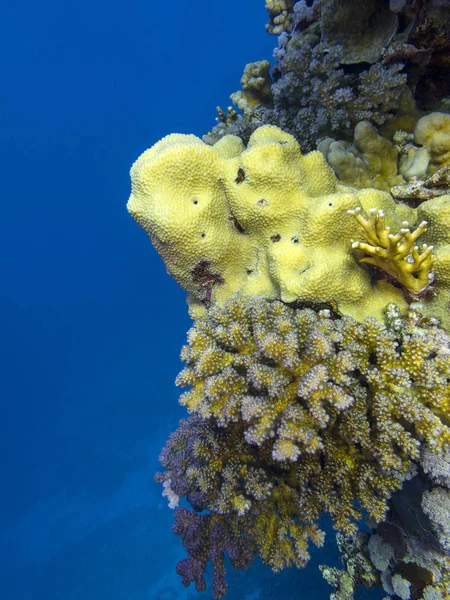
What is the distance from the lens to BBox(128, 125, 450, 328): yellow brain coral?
289 centimetres

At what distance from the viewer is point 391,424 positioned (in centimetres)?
255

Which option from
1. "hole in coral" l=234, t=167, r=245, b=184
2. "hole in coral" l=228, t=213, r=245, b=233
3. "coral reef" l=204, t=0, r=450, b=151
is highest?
"coral reef" l=204, t=0, r=450, b=151

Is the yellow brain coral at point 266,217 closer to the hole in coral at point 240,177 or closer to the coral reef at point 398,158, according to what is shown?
the hole in coral at point 240,177

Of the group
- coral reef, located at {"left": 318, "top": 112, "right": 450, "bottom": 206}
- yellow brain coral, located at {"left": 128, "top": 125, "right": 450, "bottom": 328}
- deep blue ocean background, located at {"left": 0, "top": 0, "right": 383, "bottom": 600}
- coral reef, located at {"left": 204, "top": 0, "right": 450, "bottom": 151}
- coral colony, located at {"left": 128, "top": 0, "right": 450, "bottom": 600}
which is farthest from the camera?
deep blue ocean background, located at {"left": 0, "top": 0, "right": 383, "bottom": 600}

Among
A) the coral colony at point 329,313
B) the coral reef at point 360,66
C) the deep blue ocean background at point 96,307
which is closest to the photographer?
the coral colony at point 329,313

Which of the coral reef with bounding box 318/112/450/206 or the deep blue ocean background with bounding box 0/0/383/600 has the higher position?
the deep blue ocean background with bounding box 0/0/383/600

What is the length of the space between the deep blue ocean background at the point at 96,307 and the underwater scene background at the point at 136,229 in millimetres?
188

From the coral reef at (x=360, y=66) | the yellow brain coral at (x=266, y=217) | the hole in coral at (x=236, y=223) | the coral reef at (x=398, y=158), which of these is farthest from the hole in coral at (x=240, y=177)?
the coral reef at (x=360, y=66)

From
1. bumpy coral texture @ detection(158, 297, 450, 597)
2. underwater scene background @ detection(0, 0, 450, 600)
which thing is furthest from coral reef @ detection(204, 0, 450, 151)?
bumpy coral texture @ detection(158, 297, 450, 597)

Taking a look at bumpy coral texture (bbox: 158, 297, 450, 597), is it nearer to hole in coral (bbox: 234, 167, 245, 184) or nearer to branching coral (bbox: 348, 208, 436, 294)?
branching coral (bbox: 348, 208, 436, 294)

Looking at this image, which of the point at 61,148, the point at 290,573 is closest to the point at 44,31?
the point at 61,148

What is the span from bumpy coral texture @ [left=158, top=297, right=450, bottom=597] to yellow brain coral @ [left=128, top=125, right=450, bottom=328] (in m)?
0.25

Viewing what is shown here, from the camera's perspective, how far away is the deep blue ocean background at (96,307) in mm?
20422

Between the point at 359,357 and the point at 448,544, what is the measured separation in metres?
1.56
